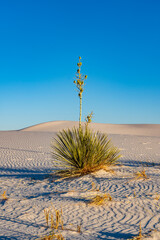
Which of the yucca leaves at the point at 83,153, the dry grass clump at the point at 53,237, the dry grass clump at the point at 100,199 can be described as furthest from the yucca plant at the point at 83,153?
the dry grass clump at the point at 53,237

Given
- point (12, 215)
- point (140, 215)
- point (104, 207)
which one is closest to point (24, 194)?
point (12, 215)

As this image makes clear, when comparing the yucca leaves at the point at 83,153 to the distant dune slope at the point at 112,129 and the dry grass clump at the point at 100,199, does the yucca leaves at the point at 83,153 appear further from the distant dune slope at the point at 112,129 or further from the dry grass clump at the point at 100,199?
the distant dune slope at the point at 112,129

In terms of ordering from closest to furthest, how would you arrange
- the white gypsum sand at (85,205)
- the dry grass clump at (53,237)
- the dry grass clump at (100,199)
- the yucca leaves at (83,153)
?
1. the dry grass clump at (53,237)
2. the white gypsum sand at (85,205)
3. the dry grass clump at (100,199)
4. the yucca leaves at (83,153)

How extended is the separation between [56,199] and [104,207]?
0.87 m

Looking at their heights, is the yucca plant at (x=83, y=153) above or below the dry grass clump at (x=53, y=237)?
above

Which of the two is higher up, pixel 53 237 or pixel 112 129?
pixel 112 129

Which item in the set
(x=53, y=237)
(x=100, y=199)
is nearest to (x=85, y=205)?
(x=100, y=199)

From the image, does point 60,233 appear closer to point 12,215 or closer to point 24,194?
point 12,215

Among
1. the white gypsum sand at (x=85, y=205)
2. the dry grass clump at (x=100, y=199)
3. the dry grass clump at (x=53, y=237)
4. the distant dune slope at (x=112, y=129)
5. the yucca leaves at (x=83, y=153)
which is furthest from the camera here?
the distant dune slope at (x=112, y=129)

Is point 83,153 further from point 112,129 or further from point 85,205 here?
point 112,129

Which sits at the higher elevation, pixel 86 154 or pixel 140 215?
pixel 86 154

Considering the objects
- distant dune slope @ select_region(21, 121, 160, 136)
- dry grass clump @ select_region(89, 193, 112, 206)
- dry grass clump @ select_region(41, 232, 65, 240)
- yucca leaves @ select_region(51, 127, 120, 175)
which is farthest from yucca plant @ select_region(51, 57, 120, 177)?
distant dune slope @ select_region(21, 121, 160, 136)

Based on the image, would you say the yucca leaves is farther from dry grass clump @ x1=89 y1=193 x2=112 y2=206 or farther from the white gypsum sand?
dry grass clump @ x1=89 y1=193 x2=112 y2=206

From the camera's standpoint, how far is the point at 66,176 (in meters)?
6.36
